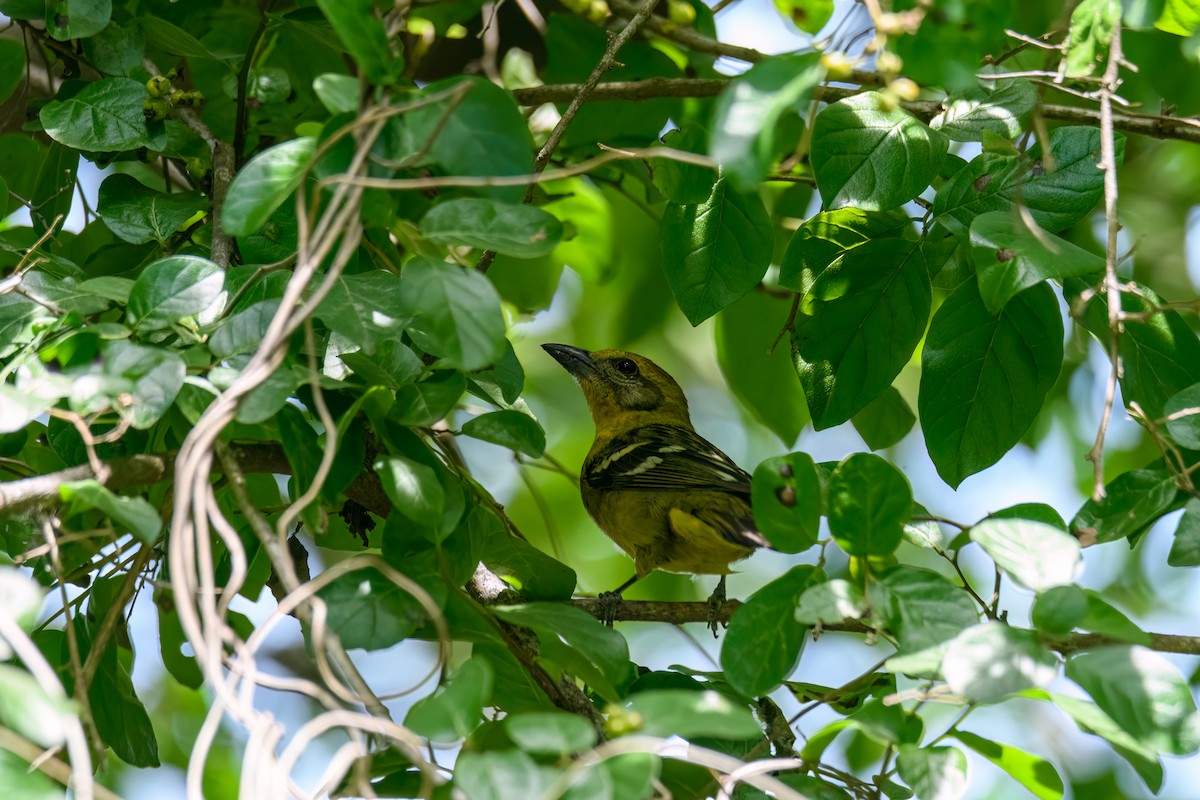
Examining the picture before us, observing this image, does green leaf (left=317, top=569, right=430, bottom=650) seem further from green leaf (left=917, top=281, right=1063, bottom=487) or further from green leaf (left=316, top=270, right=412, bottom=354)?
green leaf (left=917, top=281, right=1063, bottom=487)

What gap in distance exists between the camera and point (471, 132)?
1754 mm

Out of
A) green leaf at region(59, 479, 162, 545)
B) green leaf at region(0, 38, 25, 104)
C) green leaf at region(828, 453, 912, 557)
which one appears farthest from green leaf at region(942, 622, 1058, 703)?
green leaf at region(0, 38, 25, 104)

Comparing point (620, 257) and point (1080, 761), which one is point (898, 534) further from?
point (1080, 761)

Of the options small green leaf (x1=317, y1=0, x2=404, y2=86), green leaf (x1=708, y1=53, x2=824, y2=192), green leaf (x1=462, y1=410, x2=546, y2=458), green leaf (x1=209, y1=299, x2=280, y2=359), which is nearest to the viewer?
green leaf (x1=708, y1=53, x2=824, y2=192)

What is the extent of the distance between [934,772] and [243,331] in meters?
1.35

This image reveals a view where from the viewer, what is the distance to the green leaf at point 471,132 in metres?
1.74

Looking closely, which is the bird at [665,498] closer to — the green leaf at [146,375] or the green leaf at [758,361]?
the green leaf at [758,361]

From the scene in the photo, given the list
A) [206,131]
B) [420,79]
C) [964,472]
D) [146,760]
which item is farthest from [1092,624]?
[420,79]

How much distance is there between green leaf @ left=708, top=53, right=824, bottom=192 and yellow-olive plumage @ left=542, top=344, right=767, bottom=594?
1859mm

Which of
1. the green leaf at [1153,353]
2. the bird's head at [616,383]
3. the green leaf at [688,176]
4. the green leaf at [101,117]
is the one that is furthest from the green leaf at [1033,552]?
the bird's head at [616,383]

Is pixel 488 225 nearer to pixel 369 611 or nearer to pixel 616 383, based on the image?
pixel 369 611

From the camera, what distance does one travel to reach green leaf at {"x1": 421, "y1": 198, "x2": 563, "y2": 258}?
177 cm

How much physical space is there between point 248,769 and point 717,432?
19.4ft

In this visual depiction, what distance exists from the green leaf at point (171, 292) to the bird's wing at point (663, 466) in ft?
7.85
